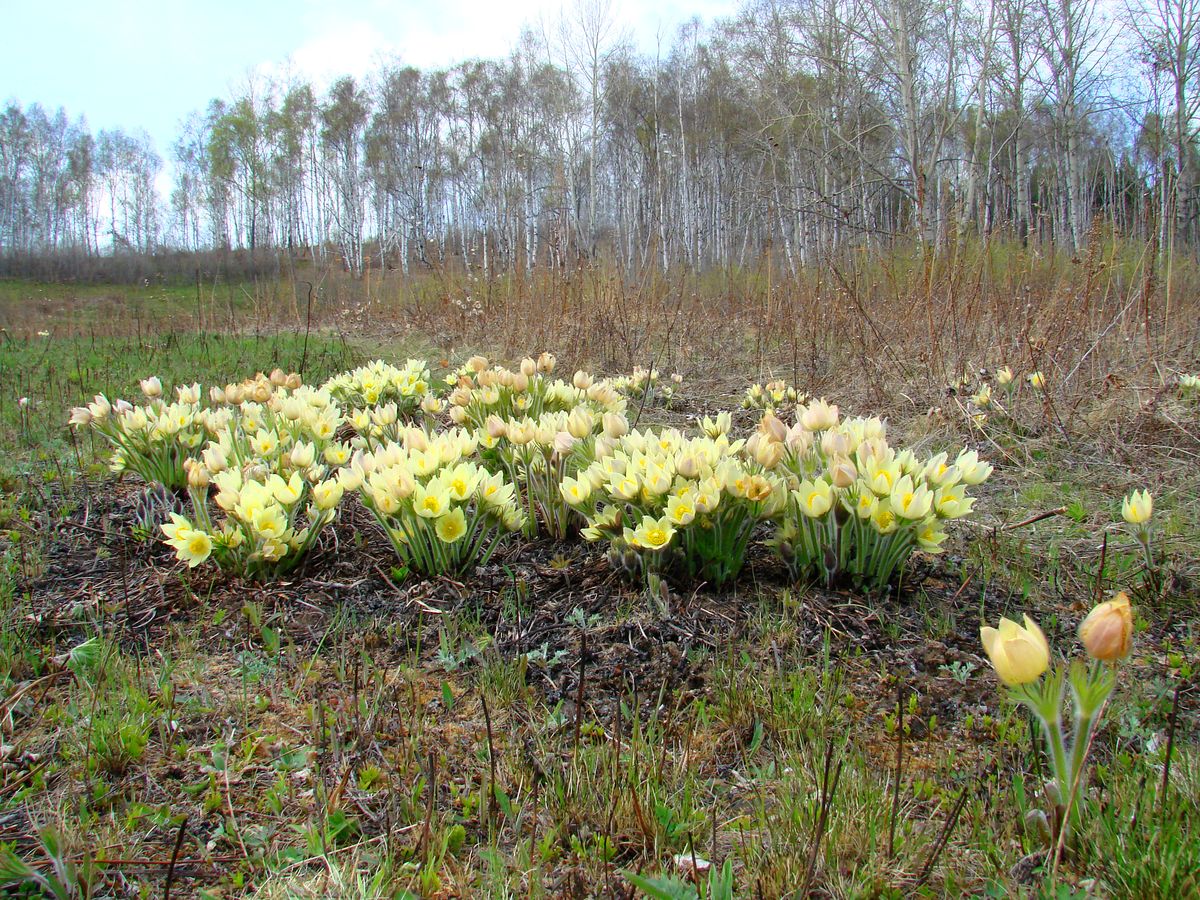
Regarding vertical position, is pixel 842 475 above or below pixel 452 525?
above

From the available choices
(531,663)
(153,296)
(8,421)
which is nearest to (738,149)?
(153,296)

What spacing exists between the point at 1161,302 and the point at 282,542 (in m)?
5.74

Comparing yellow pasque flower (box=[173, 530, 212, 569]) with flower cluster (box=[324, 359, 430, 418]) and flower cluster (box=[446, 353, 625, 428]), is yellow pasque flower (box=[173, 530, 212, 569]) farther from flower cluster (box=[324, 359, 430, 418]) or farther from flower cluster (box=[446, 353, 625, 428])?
flower cluster (box=[324, 359, 430, 418])

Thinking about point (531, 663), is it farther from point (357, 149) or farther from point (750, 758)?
point (357, 149)

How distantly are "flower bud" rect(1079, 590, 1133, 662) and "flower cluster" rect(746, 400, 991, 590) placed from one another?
82 centimetres

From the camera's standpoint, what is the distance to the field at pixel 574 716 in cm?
96

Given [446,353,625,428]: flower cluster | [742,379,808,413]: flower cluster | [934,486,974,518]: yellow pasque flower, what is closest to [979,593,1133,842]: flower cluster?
[934,486,974,518]: yellow pasque flower

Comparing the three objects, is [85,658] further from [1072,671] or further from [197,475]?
[1072,671]

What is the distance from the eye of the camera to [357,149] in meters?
30.6

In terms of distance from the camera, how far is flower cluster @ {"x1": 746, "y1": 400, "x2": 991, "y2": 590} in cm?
158

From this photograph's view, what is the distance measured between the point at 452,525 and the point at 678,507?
596mm

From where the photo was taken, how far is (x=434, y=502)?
1.71 m

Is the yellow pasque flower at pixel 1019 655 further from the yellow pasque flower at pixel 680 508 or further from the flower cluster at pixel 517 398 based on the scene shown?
the flower cluster at pixel 517 398

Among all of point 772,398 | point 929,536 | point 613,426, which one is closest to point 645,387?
point 772,398
